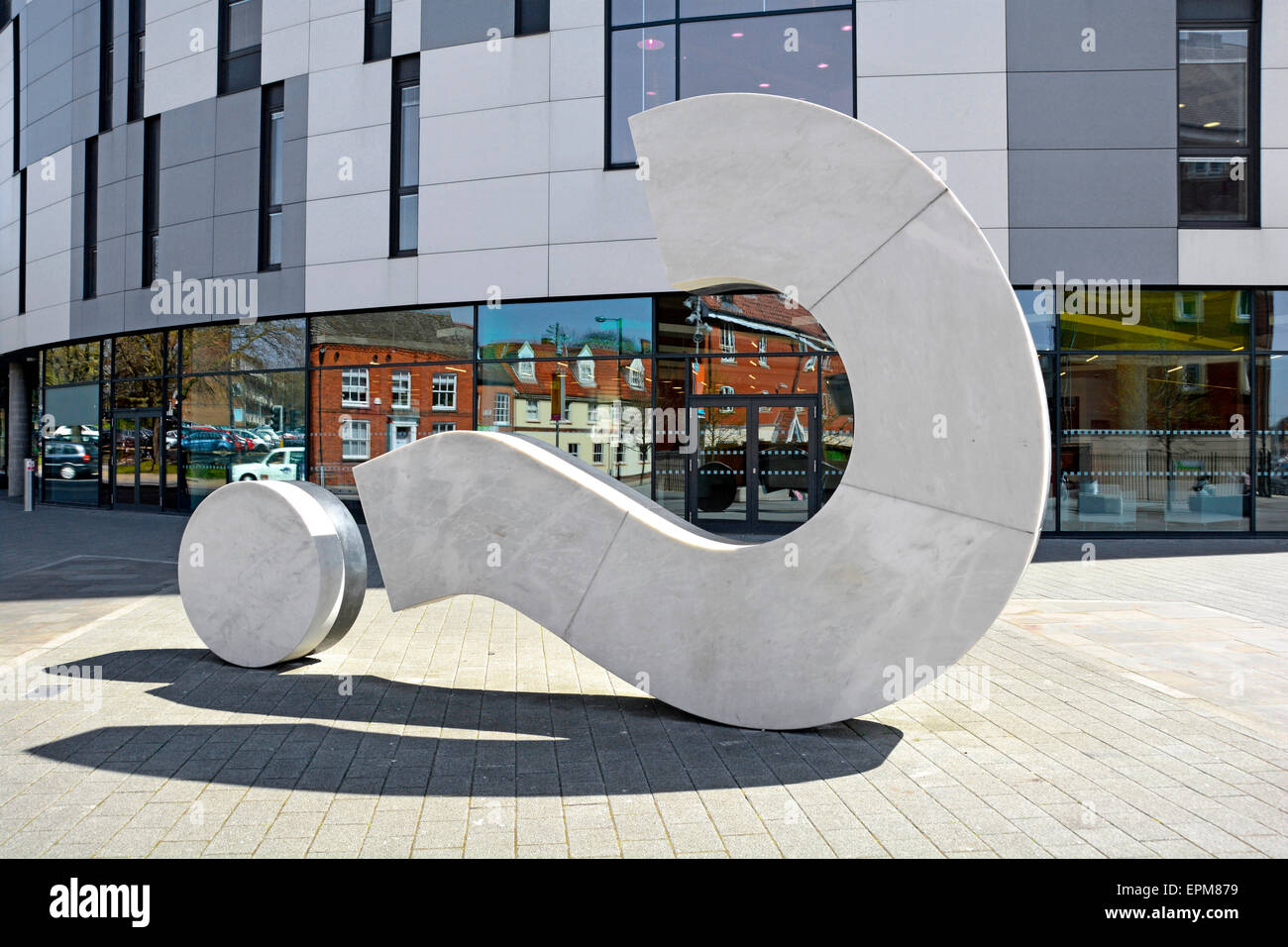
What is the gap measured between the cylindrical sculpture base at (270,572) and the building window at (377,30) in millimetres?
13809

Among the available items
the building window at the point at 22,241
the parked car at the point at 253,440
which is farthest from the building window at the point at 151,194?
the building window at the point at 22,241

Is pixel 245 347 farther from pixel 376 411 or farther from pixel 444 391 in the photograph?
pixel 444 391

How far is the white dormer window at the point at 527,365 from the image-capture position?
17938 mm

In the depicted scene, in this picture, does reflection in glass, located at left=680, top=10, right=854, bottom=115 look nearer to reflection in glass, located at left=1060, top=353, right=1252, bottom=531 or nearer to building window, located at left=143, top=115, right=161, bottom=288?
reflection in glass, located at left=1060, top=353, right=1252, bottom=531

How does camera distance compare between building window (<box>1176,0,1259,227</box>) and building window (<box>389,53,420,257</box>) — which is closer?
building window (<box>1176,0,1259,227</box>)

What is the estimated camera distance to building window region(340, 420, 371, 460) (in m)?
19.4

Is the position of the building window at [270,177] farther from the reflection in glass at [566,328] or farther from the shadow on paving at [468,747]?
the shadow on paving at [468,747]

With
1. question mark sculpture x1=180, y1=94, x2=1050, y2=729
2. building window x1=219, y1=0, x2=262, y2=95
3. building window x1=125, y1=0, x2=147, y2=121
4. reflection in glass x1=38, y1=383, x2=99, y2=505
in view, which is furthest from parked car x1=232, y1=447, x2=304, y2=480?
question mark sculpture x1=180, y1=94, x2=1050, y2=729

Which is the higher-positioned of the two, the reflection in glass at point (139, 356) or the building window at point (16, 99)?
the building window at point (16, 99)

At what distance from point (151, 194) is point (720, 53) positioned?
13.3m

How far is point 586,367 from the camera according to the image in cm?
1766

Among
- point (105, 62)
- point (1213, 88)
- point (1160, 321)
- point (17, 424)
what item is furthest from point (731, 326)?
point (17, 424)

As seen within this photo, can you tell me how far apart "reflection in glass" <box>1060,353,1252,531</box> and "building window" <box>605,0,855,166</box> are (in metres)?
6.26
